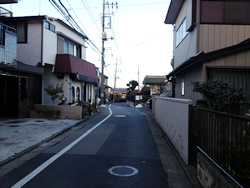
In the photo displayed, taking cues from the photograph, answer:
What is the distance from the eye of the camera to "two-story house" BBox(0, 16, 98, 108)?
15859 millimetres

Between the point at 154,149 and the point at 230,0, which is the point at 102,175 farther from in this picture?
the point at 230,0

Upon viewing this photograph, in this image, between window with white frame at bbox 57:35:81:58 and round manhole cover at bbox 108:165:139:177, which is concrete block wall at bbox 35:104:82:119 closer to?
window with white frame at bbox 57:35:81:58

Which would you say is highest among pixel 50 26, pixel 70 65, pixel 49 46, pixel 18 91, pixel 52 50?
pixel 50 26

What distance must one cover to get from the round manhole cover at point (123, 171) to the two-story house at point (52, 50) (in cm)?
1246

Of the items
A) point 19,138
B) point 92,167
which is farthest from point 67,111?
point 92,167

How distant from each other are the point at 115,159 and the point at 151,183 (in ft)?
5.60

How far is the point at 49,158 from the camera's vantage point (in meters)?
6.20

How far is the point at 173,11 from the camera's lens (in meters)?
15.7

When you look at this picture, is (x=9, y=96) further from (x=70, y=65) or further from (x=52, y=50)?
(x=70, y=65)

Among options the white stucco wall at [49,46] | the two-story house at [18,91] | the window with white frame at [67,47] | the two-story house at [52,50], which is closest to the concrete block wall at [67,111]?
the two-story house at [18,91]

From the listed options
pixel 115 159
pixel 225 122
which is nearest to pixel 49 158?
pixel 115 159

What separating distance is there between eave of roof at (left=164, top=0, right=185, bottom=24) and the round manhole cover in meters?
11.7

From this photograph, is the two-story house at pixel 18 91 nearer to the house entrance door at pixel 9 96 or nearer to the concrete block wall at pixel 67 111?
the house entrance door at pixel 9 96

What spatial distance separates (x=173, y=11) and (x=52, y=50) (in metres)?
9.22
